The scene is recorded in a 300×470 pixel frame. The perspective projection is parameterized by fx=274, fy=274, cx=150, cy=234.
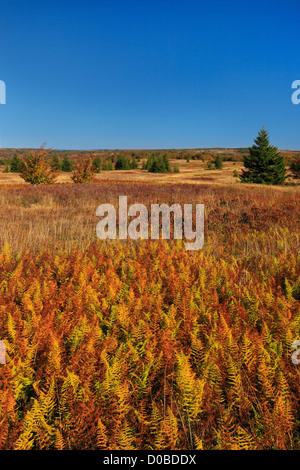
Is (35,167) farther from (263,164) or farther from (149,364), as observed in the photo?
(263,164)

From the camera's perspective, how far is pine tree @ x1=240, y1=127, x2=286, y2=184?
36.0m

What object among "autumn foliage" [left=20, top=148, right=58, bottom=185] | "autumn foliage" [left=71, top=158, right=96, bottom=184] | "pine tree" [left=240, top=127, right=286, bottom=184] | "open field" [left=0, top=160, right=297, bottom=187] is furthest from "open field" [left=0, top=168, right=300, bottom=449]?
"pine tree" [left=240, top=127, right=286, bottom=184]

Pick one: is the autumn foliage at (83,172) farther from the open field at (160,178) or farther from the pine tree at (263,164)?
the pine tree at (263,164)

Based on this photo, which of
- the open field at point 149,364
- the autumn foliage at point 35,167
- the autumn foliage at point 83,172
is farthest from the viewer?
the autumn foliage at point 83,172

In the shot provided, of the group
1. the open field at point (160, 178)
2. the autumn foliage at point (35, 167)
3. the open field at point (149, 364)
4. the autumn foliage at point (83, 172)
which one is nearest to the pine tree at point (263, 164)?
the open field at point (160, 178)

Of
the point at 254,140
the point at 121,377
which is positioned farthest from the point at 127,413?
the point at 254,140

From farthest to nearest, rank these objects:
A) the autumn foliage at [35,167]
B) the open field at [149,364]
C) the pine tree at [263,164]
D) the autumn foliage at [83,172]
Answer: the pine tree at [263,164] → the autumn foliage at [83,172] → the autumn foliage at [35,167] → the open field at [149,364]

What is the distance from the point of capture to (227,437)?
4.57 ft

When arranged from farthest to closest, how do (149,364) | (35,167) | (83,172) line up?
(83,172) → (35,167) → (149,364)

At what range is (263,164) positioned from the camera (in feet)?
120

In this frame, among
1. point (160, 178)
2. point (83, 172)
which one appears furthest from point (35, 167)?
point (160, 178)

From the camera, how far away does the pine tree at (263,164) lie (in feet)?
118

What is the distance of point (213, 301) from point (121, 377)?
1.47m
